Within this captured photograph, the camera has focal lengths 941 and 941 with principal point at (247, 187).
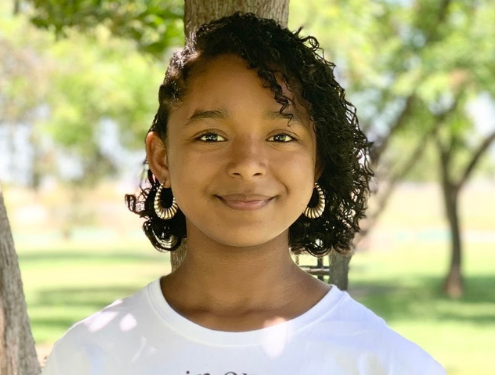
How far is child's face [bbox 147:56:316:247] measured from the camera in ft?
6.30

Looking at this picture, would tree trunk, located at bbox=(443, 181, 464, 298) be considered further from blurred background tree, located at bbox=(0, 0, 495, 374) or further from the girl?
the girl

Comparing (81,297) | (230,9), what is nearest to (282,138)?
→ (230,9)

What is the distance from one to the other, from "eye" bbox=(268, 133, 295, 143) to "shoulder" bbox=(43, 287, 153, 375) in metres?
0.44

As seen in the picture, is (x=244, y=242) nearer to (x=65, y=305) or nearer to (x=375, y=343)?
(x=375, y=343)

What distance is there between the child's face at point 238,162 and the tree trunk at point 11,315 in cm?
109

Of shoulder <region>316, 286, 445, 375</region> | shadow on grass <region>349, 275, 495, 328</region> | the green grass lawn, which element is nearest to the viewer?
shoulder <region>316, 286, 445, 375</region>

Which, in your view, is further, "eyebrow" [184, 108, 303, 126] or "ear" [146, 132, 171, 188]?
"ear" [146, 132, 171, 188]

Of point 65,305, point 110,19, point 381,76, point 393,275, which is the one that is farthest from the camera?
point 393,275

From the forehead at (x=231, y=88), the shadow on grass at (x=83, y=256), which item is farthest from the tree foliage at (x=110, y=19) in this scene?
the shadow on grass at (x=83, y=256)

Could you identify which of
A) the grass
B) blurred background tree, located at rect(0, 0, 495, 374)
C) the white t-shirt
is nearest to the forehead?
the white t-shirt

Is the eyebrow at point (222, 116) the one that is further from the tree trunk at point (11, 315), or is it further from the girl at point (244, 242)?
the tree trunk at point (11, 315)

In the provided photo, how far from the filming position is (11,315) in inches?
115

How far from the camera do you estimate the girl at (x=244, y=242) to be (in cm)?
188

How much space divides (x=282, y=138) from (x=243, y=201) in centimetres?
17
